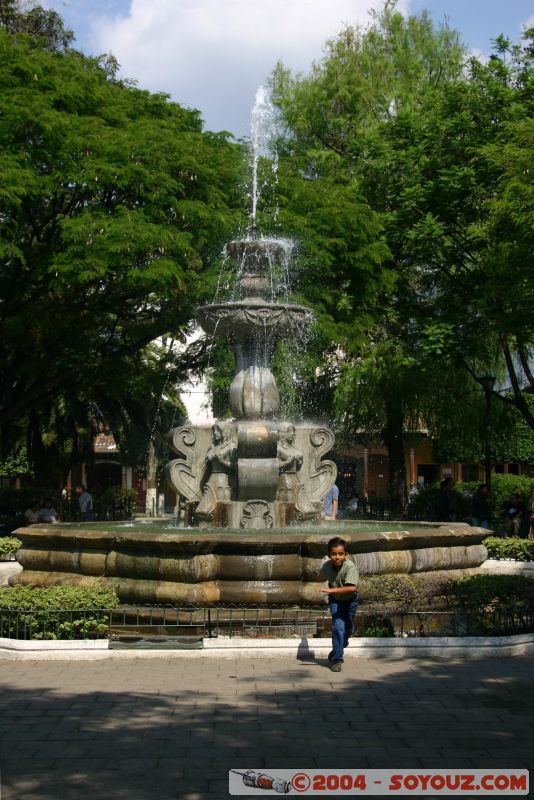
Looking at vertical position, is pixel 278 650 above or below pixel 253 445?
below

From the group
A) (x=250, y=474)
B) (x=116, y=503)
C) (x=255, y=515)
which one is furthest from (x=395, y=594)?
(x=116, y=503)

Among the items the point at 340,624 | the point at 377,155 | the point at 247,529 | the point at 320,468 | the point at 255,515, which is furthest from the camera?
the point at 377,155

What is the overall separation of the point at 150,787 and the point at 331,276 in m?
20.8

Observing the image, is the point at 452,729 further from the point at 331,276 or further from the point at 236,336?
the point at 331,276

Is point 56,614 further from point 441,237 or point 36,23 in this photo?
point 36,23

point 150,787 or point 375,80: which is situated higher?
point 375,80

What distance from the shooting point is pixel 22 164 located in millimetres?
21453

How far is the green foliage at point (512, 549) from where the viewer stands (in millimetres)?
19266

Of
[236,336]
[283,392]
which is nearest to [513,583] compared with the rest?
[236,336]

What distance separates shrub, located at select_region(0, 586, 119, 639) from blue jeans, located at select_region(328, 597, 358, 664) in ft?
7.89

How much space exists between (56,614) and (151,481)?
118 feet

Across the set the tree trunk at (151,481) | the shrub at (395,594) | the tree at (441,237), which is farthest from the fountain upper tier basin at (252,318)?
the tree trunk at (151,481)

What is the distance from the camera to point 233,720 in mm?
7410

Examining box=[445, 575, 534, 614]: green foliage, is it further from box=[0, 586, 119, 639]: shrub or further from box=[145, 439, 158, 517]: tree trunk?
box=[145, 439, 158, 517]: tree trunk
